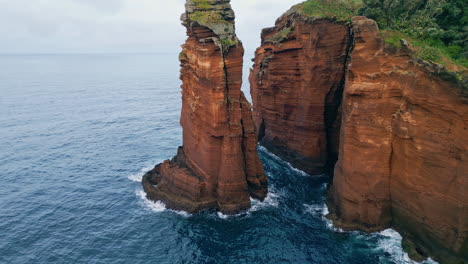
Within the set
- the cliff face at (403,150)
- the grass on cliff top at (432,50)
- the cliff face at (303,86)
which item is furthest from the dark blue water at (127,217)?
the grass on cliff top at (432,50)

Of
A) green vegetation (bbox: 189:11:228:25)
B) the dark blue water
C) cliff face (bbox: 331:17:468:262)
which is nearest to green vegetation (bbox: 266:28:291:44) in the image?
green vegetation (bbox: 189:11:228:25)

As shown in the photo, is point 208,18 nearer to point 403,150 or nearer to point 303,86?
point 303,86

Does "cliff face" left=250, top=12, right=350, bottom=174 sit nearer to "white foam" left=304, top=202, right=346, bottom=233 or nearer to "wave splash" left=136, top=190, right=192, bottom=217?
"white foam" left=304, top=202, right=346, bottom=233

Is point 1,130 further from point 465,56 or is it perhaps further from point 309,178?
point 465,56

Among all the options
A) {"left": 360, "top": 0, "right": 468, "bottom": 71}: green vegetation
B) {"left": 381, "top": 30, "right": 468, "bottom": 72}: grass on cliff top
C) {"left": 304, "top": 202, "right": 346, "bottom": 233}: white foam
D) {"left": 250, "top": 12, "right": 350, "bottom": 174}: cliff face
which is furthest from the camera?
{"left": 250, "top": 12, "right": 350, "bottom": 174}: cliff face

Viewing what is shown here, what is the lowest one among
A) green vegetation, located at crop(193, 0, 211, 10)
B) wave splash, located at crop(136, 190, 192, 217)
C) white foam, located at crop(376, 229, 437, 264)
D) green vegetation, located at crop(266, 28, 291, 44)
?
white foam, located at crop(376, 229, 437, 264)

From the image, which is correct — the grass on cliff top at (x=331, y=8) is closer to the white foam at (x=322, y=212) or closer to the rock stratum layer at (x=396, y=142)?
the rock stratum layer at (x=396, y=142)
